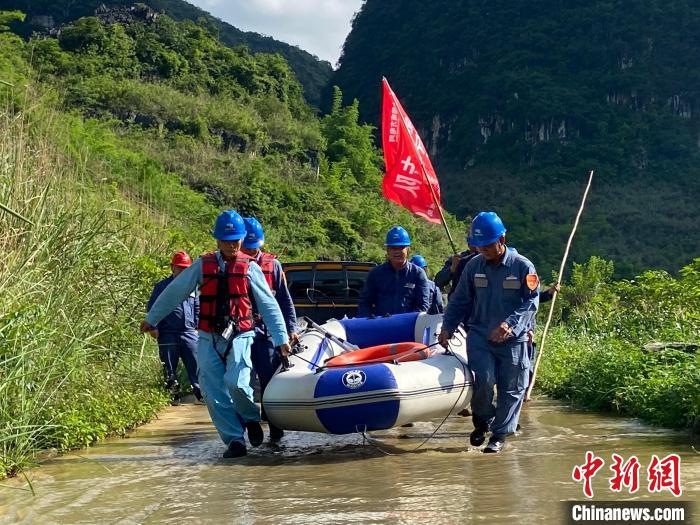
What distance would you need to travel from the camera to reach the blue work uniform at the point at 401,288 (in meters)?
8.98

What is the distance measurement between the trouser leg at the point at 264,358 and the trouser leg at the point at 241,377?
2.47ft

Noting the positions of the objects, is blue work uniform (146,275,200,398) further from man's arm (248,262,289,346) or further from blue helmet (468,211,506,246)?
blue helmet (468,211,506,246)

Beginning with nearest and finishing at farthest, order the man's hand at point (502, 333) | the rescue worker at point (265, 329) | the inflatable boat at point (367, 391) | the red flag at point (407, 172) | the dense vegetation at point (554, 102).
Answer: the man's hand at point (502, 333), the inflatable boat at point (367, 391), the rescue worker at point (265, 329), the red flag at point (407, 172), the dense vegetation at point (554, 102)

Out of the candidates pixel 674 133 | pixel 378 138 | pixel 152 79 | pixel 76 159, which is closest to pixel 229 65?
pixel 152 79

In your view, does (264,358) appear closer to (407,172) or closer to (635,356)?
(635,356)

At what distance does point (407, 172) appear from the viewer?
11.3 metres

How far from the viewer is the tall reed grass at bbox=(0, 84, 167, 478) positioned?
5723 millimetres

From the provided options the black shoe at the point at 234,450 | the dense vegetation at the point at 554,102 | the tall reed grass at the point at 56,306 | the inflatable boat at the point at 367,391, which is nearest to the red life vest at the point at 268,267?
the inflatable boat at the point at 367,391

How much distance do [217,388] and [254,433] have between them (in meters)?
0.47

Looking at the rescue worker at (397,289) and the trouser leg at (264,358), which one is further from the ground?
the rescue worker at (397,289)

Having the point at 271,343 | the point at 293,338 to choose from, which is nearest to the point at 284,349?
the point at 293,338

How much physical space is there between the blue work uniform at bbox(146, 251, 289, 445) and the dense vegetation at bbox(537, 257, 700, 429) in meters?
3.11

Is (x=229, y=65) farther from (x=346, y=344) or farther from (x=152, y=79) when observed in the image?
(x=346, y=344)

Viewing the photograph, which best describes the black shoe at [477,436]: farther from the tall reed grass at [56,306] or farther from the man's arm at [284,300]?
the tall reed grass at [56,306]
